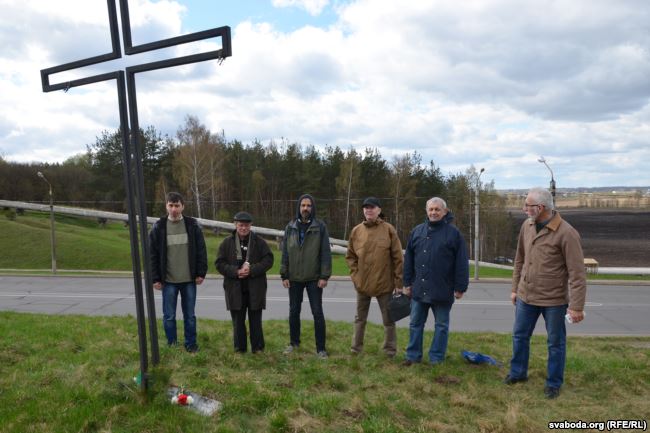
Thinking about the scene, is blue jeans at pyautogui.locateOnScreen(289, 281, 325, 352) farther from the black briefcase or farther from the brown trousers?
the black briefcase

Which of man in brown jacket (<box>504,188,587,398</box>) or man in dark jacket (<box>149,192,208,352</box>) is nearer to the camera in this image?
man in brown jacket (<box>504,188,587,398</box>)

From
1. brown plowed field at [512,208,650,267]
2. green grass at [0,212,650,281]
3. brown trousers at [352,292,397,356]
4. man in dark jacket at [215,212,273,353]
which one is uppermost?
man in dark jacket at [215,212,273,353]

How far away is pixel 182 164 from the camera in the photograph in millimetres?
45688

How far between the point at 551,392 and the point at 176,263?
4014mm

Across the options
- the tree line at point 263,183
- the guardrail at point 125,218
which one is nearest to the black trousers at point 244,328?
the guardrail at point 125,218

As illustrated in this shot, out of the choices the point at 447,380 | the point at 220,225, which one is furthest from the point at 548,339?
the point at 220,225

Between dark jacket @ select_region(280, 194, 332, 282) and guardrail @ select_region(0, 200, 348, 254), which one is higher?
dark jacket @ select_region(280, 194, 332, 282)

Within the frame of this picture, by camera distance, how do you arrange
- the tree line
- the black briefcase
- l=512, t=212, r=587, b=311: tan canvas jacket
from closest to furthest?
l=512, t=212, r=587, b=311: tan canvas jacket
the black briefcase
the tree line

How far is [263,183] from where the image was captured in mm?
51125

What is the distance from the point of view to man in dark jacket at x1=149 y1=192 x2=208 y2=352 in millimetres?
5750

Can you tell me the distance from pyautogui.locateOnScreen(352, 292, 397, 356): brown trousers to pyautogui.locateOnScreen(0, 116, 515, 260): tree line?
1526 inches

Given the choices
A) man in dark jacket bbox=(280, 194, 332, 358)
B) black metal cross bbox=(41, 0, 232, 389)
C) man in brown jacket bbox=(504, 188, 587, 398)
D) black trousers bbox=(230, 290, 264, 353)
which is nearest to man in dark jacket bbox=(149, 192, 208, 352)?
black trousers bbox=(230, 290, 264, 353)

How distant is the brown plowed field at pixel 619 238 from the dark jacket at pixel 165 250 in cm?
4454

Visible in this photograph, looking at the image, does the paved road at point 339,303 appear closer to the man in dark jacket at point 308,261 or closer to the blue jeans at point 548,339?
the man in dark jacket at point 308,261
